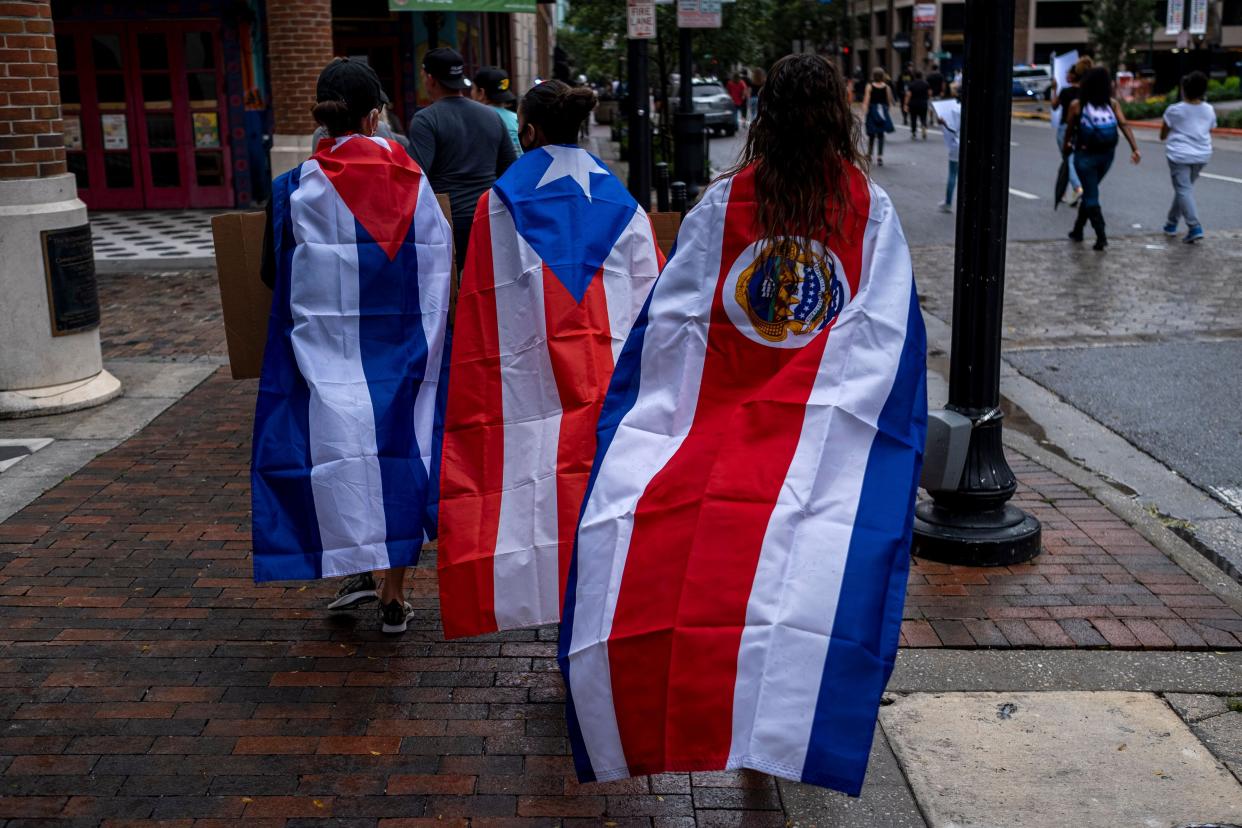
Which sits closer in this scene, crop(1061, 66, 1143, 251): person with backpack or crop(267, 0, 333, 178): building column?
crop(1061, 66, 1143, 251): person with backpack

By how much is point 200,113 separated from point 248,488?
47.6 ft

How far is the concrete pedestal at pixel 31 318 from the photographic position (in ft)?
26.0

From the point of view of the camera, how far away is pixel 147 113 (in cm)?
1945

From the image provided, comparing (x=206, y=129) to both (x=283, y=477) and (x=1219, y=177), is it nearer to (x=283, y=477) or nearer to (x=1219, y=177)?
(x=1219, y=177)

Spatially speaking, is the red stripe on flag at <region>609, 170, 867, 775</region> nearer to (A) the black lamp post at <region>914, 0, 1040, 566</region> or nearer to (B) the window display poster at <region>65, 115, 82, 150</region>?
(A) the black lamp post at <region>914, 0, 1040, 566</region>

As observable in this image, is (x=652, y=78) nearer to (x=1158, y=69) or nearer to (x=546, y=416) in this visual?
(x=546, y=416)

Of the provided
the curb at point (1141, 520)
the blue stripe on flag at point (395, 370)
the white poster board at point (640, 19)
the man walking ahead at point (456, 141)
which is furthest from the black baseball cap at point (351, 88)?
the white poster board at point (640, 19)

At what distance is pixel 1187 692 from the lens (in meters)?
4.25

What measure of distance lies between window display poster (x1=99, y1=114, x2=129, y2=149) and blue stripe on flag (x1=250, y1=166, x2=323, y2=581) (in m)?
16.4

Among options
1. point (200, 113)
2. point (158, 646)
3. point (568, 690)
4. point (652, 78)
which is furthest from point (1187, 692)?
point (652, 78)

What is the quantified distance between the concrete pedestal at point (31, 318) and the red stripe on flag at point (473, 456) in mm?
4569

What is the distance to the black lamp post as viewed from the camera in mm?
5156

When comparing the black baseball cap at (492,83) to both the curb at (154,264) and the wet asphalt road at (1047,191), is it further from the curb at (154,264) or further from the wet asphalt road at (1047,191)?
the wet asphalt road at (1047,191)

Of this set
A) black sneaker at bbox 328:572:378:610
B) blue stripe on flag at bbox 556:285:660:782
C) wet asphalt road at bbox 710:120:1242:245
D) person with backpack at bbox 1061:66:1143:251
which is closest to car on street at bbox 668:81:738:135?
wet asphalt road at bbox 710:120:1242:245
